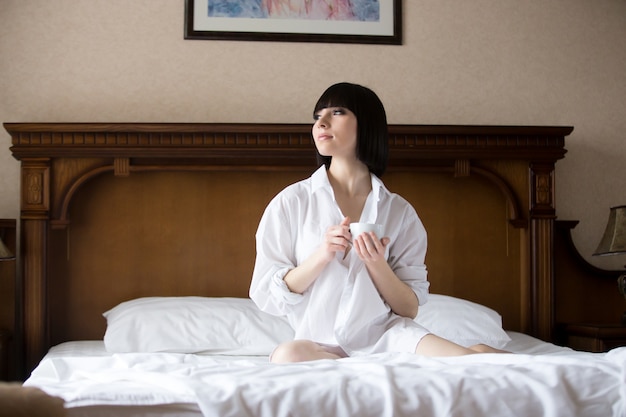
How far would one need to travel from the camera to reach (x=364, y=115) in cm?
215

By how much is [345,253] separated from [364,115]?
38 centimetres

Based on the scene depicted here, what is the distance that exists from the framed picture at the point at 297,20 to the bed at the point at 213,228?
Answer: 0.52m

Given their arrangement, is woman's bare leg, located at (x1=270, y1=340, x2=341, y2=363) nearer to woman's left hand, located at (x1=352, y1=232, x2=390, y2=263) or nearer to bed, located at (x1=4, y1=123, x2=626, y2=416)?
woman's left hand, located at (x1=352, y1=232, x2=390, y2=263)

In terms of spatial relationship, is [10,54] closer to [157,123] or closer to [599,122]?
[157,123]

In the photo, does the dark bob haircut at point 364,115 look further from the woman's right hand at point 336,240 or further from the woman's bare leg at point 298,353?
the woman's bare leg at point 298,353

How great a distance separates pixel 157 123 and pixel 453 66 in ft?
4.43

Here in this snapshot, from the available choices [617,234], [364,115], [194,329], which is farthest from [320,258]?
[617,234]

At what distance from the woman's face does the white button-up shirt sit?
3.3 inches

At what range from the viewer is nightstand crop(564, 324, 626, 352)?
9.53ft

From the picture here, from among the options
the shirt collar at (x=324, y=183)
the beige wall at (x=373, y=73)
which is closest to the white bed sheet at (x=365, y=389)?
the shirt collar at (x=324, y=183)

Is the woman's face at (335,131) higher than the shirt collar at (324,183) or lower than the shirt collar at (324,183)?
higher

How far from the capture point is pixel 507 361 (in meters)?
1.51

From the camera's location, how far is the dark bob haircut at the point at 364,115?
7.04ft

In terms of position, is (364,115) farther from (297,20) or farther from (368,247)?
(297,20)
